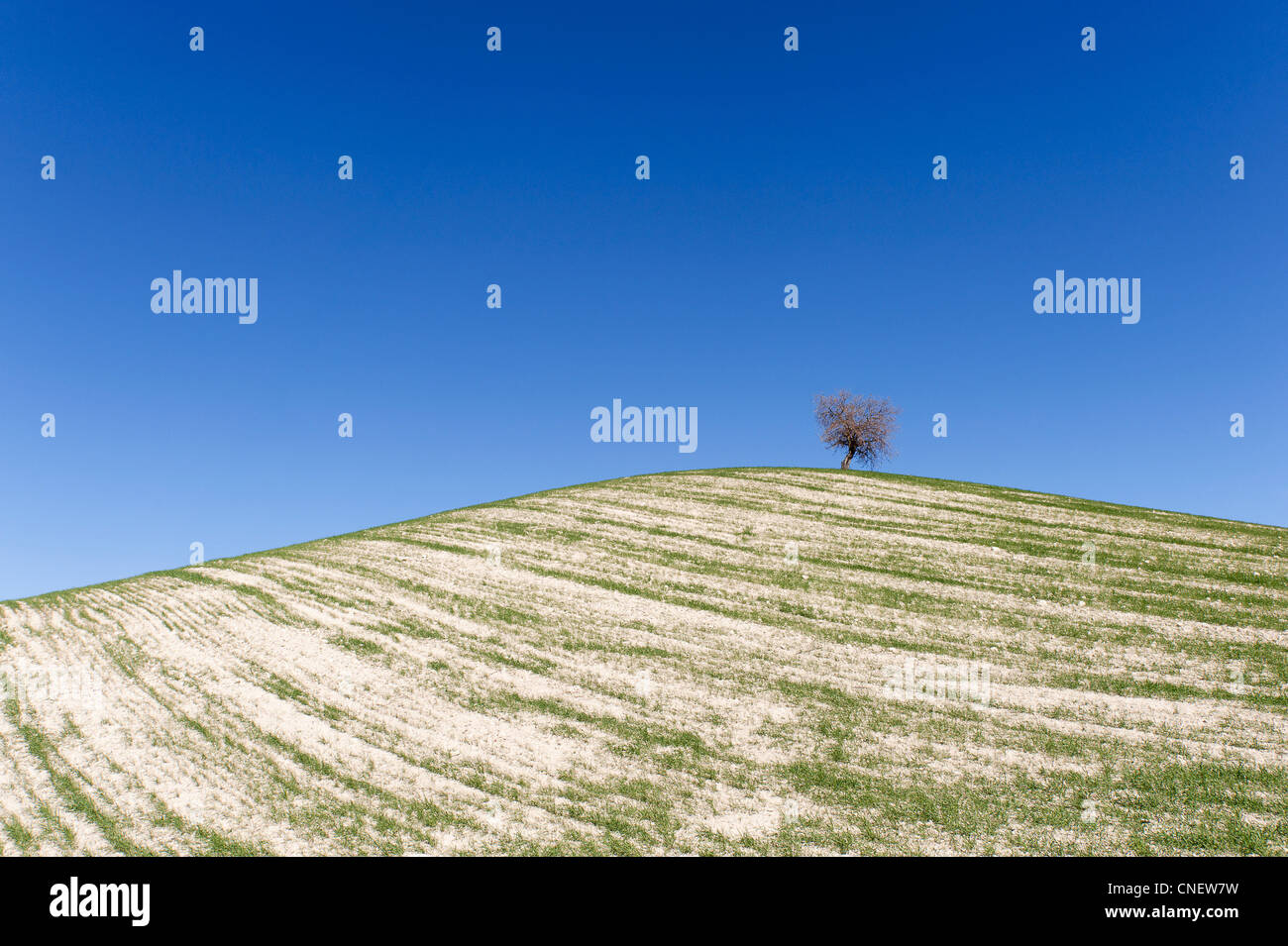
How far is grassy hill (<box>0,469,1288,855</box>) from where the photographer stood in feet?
46.1

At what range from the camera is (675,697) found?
19000mm

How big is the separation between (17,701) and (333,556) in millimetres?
12795

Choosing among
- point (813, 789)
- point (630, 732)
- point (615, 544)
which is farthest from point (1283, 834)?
point (615, 544)

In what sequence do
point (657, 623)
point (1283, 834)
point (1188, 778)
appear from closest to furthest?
1. point (1283, 834)
2. point (1188, 778)
3. point (657, 623)

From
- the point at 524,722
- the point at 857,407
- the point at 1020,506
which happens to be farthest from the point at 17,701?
A: the point at 857,407

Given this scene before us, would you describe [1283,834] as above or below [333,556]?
below

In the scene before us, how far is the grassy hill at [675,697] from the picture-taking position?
14.0m
